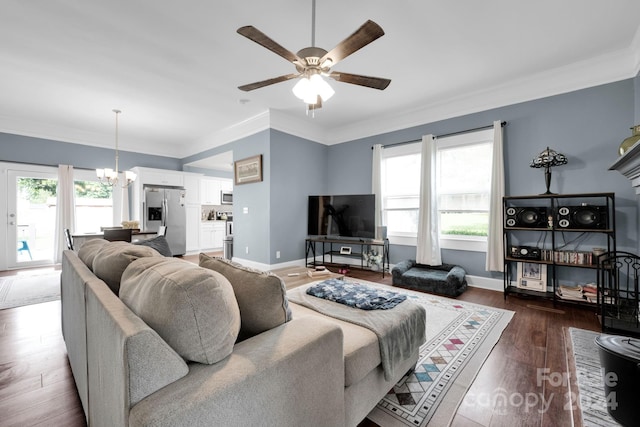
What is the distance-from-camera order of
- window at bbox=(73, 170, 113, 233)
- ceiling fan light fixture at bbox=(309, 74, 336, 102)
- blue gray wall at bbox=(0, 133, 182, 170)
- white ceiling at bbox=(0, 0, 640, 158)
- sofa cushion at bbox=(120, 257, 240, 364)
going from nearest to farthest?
sofa cushion at bbox=(120, 257, 240, 364)
ceiling fan light fixture at bbox=(309, 74, 336, 102)
white ceiling at bbox=(0, 0, 640, 158)
blue gray wall at bbox=(0, 133, 182, 170)
window at bbox=(73, 170, 113, 233)

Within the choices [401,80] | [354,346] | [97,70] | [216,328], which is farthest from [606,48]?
[97,70]

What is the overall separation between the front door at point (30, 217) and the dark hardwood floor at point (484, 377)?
10.4ft

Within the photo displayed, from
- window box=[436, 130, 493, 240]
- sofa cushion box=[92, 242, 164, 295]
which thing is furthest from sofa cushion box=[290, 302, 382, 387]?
window box=[436, 130, 493, 240]

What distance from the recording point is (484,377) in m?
1.86

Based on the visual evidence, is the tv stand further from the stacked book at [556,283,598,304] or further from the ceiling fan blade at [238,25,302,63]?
the ceiling fan blade at [238,25,302,63]

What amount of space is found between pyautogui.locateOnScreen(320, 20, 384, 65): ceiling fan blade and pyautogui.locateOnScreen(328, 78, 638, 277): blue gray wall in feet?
9.93

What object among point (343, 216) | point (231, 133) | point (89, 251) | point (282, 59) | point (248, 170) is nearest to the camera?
point (89, 251)

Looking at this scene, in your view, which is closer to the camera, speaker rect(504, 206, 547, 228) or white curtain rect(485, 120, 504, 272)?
speaker rect(504, 206, 547, 228)

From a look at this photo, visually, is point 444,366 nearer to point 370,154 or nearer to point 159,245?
point 159,245

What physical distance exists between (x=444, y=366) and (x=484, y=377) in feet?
0.82

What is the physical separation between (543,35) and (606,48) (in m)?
0.89

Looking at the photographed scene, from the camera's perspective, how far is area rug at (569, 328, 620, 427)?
148 centimetres

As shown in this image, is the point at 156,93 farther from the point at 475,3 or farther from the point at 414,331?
the point at 414,331

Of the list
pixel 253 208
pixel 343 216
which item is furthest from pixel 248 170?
pixel 343 216
